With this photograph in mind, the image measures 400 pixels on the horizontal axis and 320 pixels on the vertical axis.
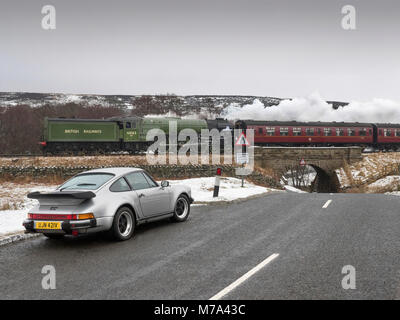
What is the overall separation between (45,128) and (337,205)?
23.1 meters

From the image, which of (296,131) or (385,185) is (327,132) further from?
(385,185)

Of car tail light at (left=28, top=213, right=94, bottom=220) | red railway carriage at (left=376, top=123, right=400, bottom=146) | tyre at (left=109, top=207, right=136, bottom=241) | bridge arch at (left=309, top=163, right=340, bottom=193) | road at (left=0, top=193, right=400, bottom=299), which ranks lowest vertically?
bridge arch at (left=309, top=163, right=340, bottom=193)

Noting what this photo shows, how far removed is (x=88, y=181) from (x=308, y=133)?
33.7 m

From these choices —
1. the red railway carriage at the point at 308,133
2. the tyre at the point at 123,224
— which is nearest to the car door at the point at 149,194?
the tyre at the point at 123,224

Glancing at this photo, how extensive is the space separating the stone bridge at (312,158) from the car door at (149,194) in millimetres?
26226

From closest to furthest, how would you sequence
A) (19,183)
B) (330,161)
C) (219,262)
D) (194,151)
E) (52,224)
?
(219,262) < (52,224) < (19,183) < (194,151) < (330,161)

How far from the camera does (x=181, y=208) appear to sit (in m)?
9.23

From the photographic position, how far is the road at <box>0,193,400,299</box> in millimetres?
4367

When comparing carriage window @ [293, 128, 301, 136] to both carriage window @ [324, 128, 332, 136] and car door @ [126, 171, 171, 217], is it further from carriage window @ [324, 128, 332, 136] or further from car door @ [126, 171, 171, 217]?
car door @ [126, 171, 171, 217]

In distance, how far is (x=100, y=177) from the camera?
7.51 m

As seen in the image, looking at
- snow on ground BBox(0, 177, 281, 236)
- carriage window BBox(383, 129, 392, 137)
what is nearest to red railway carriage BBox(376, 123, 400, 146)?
carriage window BBox(383, 129, 392, 137)

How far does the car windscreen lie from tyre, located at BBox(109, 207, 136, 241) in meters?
0.70

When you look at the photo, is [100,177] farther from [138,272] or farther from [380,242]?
[380,242]

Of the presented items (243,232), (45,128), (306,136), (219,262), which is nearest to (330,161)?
(306,136)
